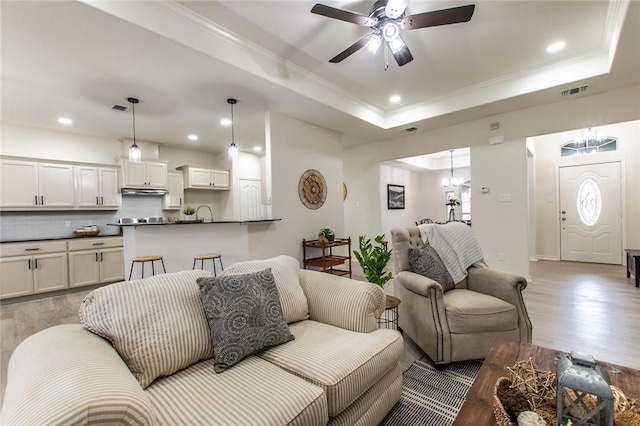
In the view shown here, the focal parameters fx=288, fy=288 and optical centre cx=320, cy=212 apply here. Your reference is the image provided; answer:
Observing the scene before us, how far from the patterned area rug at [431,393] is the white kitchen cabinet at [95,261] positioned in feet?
16.2

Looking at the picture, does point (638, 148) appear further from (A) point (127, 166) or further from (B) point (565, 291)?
(A) point (127, 166)

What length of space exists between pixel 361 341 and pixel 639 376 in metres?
1.17

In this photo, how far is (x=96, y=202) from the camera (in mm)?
4914

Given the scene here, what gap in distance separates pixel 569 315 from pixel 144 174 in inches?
257

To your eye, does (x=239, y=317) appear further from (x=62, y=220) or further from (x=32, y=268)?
(x=62, y=220)

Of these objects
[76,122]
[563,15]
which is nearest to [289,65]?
[563,15]

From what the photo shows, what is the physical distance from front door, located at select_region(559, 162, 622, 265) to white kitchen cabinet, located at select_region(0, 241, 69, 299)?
9.33m

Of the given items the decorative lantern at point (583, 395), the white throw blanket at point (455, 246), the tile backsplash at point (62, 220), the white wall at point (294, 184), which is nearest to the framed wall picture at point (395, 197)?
the white wall at point (294, 184)

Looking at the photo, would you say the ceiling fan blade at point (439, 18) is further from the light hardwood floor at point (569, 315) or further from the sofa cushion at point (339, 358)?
the light hardwood floor at point (569, 315)

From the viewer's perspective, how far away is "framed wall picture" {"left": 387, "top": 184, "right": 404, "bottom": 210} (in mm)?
7676

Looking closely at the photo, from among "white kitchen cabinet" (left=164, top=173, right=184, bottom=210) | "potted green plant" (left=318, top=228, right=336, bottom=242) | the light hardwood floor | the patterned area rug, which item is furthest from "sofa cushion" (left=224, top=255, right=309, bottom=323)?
"white kitchen cabinet" (left=164, top=173, right=184, bottom=210)

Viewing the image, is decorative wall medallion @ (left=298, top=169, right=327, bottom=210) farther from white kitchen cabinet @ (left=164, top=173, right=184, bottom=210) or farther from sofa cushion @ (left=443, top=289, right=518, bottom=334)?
white kitchen cabinet @ (left=164, top=173, right=184, bottom=210)

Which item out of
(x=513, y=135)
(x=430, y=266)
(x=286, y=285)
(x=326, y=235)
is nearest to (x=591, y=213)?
(x=513, y=135)

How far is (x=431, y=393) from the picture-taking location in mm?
1859
